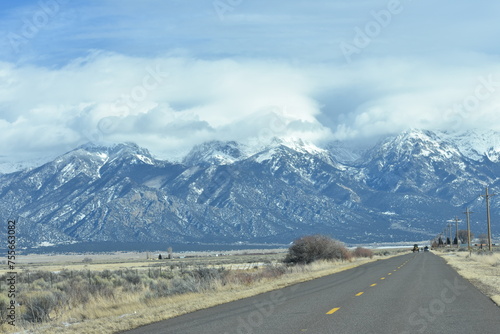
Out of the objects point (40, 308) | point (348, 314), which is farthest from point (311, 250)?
point (348, 314)

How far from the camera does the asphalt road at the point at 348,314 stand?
15.4 meters

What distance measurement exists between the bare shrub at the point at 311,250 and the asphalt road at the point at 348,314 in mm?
33224

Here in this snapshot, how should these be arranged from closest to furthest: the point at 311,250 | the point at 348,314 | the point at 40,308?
1. the point at 348,314
2. the point at 40,308
3. the point at 311,250

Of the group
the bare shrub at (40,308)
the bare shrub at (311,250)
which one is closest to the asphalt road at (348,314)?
the bare shrub at (40,308)

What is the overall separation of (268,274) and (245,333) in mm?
21987

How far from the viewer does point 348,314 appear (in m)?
17.9

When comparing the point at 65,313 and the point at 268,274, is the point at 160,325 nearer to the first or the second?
the point at 65,313

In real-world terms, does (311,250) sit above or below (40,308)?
above

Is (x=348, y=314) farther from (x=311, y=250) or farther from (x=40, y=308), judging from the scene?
(x=311, y=250)

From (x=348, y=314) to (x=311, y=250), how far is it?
42.2m

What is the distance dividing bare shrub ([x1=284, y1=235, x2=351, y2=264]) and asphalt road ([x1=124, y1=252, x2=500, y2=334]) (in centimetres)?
3322

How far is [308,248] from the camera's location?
5947 cm

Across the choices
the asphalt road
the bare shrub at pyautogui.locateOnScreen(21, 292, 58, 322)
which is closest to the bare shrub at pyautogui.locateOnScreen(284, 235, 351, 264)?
the asphalt road

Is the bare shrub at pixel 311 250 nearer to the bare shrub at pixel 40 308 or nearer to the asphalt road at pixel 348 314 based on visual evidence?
the asphalt road at pixel 348 314
